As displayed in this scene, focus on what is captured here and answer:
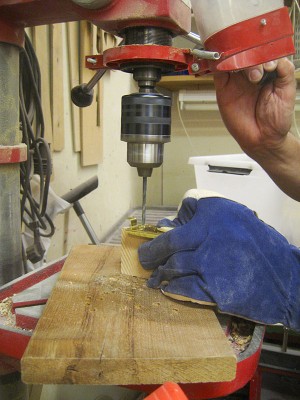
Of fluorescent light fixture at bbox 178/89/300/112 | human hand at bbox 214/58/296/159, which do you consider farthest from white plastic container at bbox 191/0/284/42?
fluorescent light fixture at bbox 178/89/300/112

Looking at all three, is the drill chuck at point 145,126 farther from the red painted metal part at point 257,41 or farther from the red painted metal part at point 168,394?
the red painted metal part at point 168,394

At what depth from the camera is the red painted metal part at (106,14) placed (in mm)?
497

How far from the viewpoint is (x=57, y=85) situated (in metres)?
1.22

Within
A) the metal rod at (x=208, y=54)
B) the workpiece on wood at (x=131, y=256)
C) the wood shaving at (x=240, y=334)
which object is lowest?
the wood shaving at (x=240, y=334)

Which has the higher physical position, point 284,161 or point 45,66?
point 45,66

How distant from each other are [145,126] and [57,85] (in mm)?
806

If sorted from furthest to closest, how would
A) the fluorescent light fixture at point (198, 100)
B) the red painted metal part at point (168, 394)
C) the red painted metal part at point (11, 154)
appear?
the fluorescent light fixture at point (198, 100), the red painted metal part at point (11, 154), the red painted metal part at point (168, 394)

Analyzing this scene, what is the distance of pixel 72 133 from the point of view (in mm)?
1397

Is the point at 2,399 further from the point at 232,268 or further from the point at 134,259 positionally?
the point at 232,268

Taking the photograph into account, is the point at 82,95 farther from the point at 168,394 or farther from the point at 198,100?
the point at 198,100

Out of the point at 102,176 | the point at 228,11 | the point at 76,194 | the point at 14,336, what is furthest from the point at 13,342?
the point at 102,176

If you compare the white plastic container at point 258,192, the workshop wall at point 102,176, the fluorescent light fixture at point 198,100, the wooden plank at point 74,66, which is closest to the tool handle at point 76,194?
the workshop wall at point 102,176

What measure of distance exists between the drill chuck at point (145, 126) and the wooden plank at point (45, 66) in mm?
699

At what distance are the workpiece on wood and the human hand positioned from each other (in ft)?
0.98
